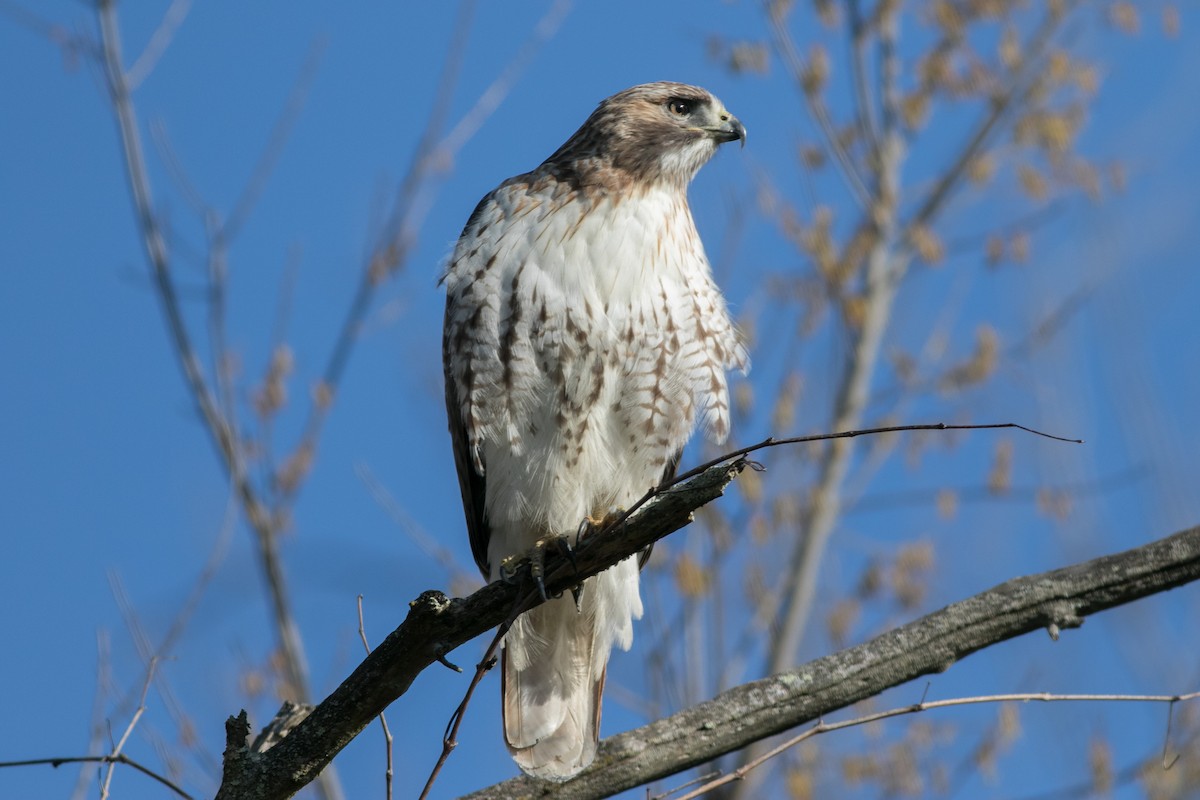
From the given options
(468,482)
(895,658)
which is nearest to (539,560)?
(468,482)

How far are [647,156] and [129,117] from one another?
10.2 ft

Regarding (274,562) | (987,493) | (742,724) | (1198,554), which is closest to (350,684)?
(742,724)

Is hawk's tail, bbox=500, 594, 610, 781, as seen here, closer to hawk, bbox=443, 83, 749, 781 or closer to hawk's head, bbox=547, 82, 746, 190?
hawk, bbox=443, 83, 749, 781

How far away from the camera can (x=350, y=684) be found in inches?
122

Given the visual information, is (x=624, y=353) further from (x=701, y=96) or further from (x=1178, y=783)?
(x=1178, y=783)

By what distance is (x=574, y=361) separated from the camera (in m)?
3.97

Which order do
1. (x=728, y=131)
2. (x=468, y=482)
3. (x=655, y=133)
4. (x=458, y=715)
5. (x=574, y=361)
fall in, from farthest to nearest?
(x=728, y=131) < (x=655, y=133) < (x=468, y=482) < (x=574, y=361) < (x=458, y=715)

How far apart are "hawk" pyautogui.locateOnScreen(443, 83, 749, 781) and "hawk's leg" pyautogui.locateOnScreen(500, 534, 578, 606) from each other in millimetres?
279

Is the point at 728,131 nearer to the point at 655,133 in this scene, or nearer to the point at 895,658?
the point at 655,133

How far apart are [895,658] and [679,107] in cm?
211

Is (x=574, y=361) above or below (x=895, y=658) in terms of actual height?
above

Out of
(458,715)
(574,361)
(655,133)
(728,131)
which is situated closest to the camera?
(458,715)

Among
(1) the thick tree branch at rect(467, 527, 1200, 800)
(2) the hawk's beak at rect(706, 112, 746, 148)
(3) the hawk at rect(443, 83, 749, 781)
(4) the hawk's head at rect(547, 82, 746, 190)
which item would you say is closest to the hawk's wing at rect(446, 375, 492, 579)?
(3) the hawk at rect(443, 83, 749, 781)

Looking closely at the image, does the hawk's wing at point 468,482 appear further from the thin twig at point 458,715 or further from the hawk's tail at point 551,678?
the thin twig at point 458,715
